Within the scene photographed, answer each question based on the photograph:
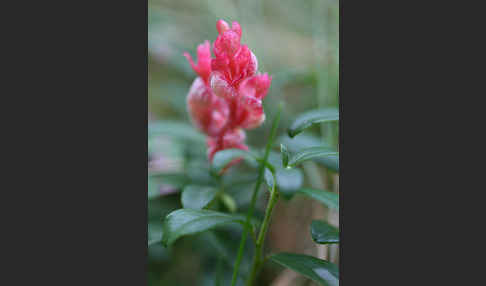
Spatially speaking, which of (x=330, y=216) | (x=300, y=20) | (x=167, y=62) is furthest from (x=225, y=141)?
(x=300, y=20)

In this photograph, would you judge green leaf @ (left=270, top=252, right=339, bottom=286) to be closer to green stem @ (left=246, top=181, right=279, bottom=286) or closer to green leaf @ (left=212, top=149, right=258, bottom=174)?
green stem @ (left=246, top=181, right=279, bottom=286)

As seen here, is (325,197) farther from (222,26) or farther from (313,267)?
(222,26)

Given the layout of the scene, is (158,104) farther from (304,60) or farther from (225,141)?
(225,141)

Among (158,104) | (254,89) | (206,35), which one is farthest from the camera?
(206,35)

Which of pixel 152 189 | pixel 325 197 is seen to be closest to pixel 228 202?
pixel 152 189

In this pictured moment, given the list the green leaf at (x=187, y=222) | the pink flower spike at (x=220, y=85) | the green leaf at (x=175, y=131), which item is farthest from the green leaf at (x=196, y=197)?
the green leaf at (x=175, y=131)

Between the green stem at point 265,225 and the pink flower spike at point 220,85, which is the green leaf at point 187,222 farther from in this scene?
the pink flower spike at point 220,85

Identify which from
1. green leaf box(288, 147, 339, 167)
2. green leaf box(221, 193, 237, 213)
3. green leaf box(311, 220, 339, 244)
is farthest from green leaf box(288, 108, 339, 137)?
green leaf box(221, 193, 237, 213)
